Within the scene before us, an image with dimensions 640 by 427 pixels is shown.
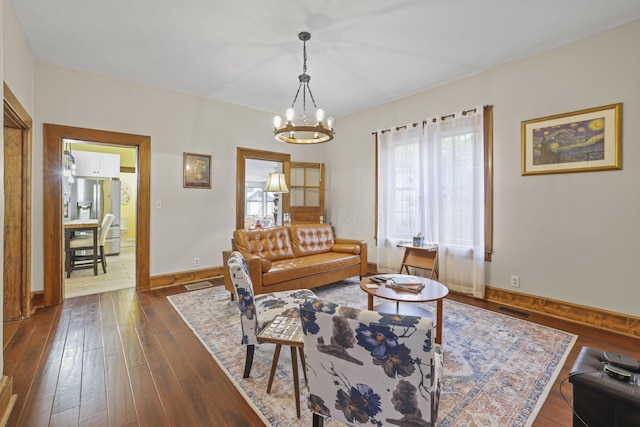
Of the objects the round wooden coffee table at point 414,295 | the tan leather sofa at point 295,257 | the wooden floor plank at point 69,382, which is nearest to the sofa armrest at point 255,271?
the tan leather sofa at point 295,257

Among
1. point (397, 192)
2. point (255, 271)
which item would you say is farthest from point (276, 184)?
point (397, 192)

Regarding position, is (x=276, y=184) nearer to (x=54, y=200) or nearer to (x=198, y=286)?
(x=198, y=286)

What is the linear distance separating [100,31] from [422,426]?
403 cm

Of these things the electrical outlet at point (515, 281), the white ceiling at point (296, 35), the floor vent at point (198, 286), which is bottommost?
the floor vent at point (198, 286)

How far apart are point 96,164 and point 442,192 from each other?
7.40 metres

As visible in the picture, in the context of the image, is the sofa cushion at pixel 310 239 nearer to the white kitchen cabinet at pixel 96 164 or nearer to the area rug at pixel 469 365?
the area rug at pixel 469 365

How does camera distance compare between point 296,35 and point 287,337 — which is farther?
point 296,35

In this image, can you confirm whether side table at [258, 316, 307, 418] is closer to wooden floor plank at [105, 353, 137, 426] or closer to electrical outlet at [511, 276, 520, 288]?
wooden floor plank at [105, 353, 137, 426]

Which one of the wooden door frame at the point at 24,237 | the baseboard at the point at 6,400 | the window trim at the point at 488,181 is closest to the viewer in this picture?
the baseboard at the point at 6,400

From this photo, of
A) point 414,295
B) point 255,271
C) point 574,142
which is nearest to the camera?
point 414,295

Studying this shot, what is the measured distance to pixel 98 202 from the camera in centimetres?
653

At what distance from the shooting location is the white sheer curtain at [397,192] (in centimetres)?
434

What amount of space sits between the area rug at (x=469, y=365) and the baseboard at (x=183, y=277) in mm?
966

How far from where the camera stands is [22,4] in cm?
243
